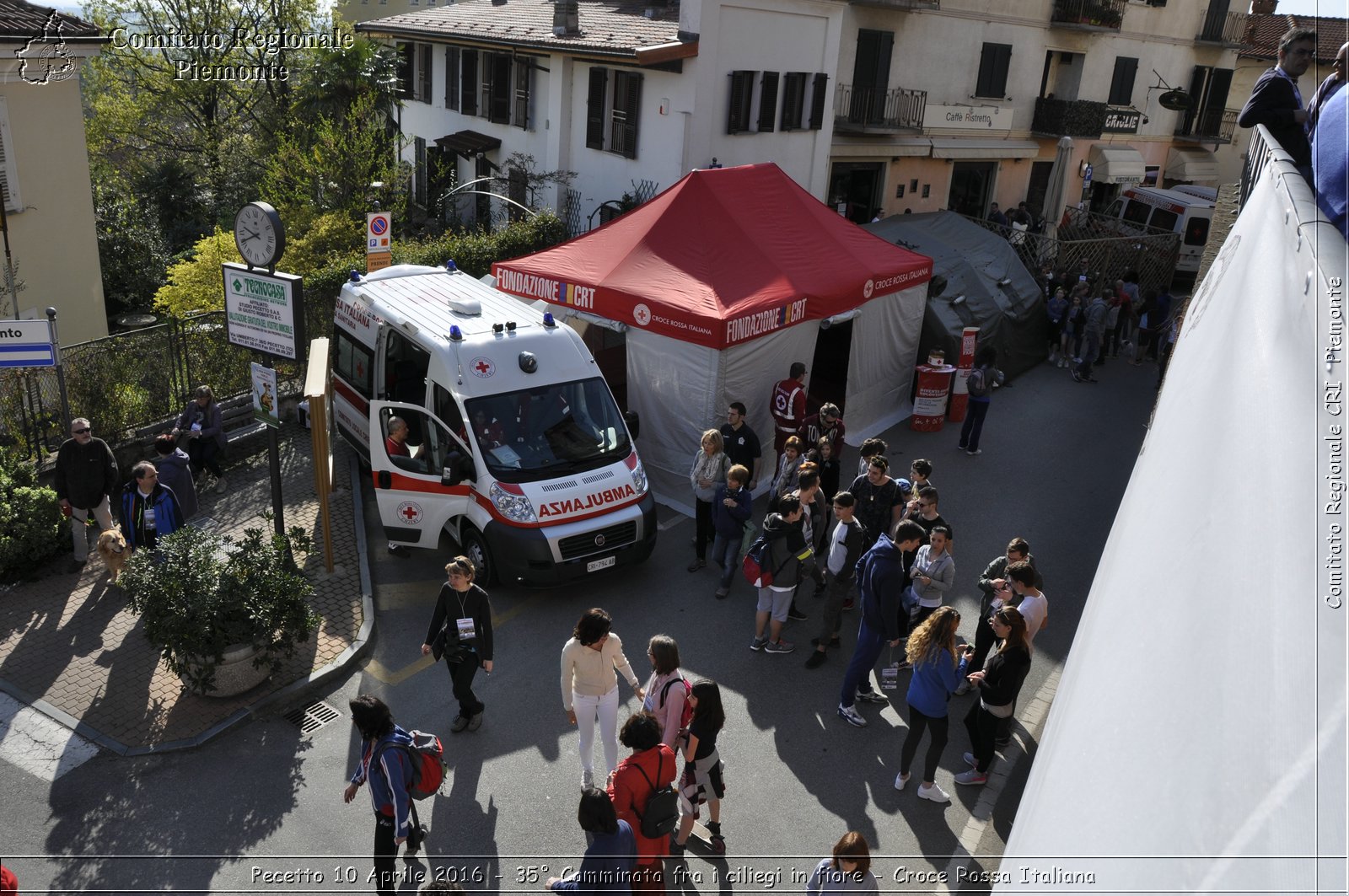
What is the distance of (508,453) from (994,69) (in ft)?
76.2

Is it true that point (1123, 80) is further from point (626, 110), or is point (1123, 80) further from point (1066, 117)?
point (626, 110)

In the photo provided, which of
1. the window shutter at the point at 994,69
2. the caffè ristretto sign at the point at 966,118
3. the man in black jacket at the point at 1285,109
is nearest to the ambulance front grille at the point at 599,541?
the man in black jacket at the point at 1285,109

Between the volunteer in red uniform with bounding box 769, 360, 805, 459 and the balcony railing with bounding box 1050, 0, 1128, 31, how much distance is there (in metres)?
22.1

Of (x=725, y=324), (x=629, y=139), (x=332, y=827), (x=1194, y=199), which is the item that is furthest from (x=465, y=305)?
(x=1194, y=199)

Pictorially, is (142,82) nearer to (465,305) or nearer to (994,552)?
(465,305)

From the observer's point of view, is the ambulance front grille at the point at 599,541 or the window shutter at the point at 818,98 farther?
the window shutter at the point at 818,98

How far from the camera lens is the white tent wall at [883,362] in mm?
14461

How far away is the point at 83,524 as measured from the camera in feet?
32.7

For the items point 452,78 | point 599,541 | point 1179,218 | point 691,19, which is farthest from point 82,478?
point 1179,218

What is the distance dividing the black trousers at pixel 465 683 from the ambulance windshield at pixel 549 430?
2640mm

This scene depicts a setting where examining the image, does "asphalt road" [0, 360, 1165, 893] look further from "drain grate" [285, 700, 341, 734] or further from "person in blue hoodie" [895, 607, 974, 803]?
"person in blue hoodie" [895, 607, 974, 803]

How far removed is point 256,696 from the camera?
26.8ft

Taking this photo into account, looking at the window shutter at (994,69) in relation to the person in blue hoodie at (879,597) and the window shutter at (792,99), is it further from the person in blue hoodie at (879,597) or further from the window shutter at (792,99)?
the person in blue hoodie at (879,597)

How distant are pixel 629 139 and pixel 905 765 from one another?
52.8 feet
